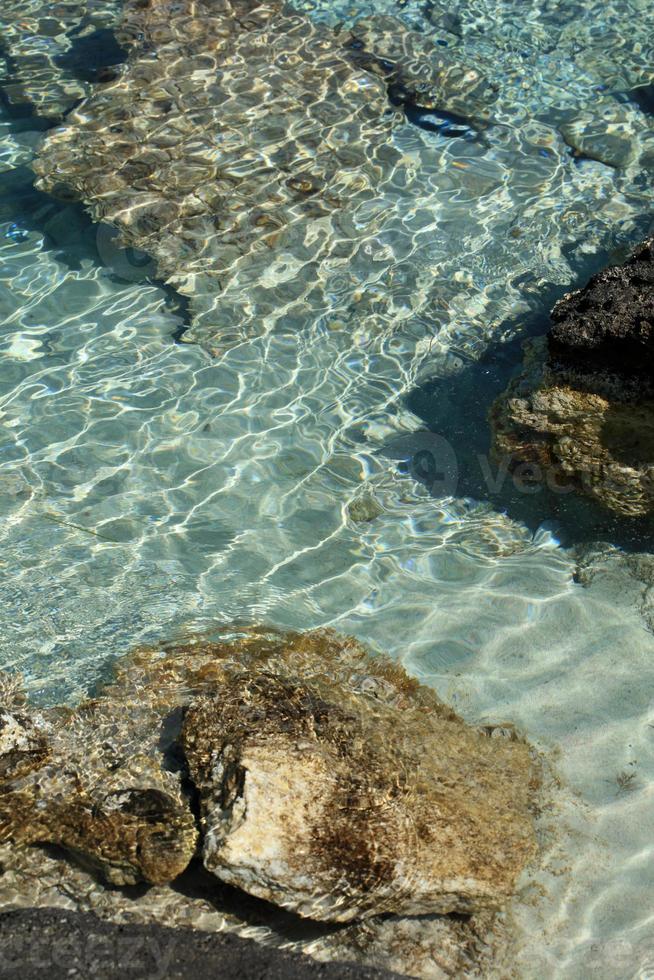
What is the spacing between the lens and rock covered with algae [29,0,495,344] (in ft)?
20.3

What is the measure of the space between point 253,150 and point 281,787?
5369mm

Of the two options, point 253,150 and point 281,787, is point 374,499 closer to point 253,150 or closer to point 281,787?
point 281,787

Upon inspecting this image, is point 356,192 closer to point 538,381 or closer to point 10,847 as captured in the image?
point 538,381
